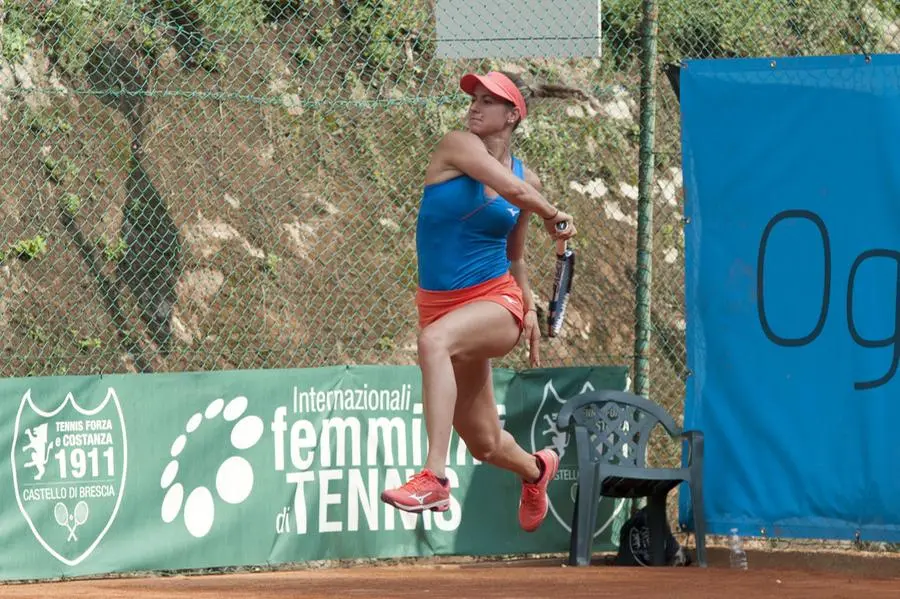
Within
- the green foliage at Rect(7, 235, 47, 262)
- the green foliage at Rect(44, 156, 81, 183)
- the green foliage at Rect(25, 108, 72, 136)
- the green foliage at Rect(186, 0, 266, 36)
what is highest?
the green foliage at Rect(186, 0, 266, 36)

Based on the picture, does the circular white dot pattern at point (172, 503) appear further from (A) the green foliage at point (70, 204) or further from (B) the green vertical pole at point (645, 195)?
(A) the green foliage at point (70, 204)

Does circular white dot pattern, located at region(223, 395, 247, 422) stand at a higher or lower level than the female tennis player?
lower

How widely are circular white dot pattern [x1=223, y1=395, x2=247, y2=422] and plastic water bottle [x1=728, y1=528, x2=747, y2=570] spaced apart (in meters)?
2.81

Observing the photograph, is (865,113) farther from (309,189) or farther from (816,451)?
(309,189)

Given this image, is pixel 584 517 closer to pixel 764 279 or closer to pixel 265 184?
pixel 764 279

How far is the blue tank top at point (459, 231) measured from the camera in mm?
6262

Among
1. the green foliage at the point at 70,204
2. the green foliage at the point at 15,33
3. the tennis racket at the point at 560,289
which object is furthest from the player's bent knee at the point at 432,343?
the green foliage at the point at 15,33

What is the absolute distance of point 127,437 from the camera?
7.48 metres

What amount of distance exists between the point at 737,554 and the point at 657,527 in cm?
56

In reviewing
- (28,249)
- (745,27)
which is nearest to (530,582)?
(28,249)

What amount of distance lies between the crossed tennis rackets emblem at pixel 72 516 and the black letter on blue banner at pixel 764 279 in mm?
3783

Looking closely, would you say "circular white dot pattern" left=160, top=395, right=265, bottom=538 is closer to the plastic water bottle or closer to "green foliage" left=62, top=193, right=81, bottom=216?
the plastic water bottle

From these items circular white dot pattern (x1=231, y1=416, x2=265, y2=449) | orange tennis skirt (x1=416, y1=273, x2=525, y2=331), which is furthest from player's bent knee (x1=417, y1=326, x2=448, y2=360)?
circular white dot pattern (x1=231, y1=416, x2=265, y2=449)

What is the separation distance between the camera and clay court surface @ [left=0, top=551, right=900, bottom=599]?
238 inches
